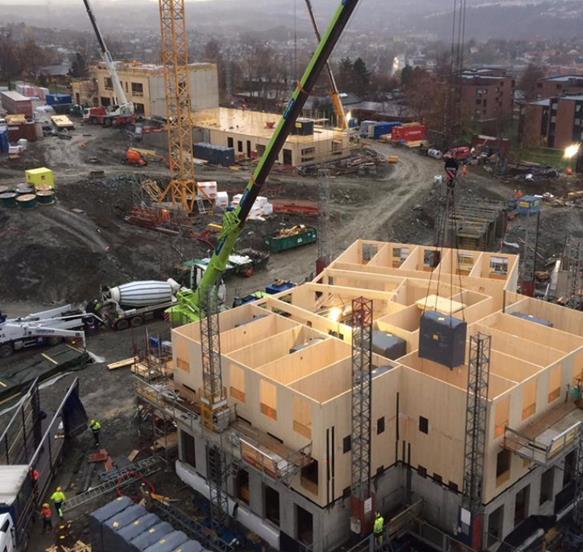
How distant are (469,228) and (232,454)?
34746mm

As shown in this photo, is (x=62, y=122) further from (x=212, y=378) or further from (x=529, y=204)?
(x=212, y=378)

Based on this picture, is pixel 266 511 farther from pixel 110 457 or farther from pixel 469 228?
pixel 469 228

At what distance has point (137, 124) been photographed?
89.0m

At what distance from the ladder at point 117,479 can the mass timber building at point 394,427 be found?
4.48 feet

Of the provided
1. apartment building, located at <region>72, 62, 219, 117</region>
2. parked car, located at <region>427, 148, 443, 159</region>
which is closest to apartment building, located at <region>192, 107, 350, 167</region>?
apartment building, located at <region>72, 62, 219, 117</region>

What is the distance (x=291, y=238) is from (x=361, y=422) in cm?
3428

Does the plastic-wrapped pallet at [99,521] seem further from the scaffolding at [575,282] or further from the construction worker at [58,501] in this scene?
the scaffolding at [575,282]

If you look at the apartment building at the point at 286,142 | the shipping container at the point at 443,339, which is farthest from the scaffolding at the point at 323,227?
the apartment building at the point at 286,142

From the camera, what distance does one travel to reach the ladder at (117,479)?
26.5 m

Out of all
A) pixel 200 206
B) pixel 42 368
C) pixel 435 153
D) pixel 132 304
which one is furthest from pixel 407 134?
pixel 42 368

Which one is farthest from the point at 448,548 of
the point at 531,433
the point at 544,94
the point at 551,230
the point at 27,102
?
the point at 544,94

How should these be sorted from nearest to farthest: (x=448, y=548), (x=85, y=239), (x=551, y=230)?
(x=448, y=548)
(x=85, y=239)
(x=551, y=230)

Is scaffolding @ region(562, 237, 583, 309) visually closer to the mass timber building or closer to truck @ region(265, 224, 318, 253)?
the mass timber building

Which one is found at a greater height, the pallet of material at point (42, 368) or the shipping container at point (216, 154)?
the shipping container at point (216, 154)
